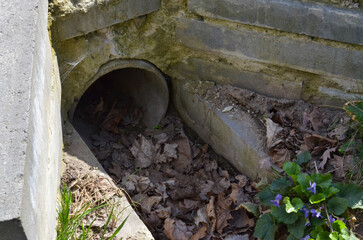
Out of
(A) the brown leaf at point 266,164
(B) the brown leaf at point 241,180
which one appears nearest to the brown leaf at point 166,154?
(B) the brown leaf at point 241,180

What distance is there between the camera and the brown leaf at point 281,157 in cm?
385

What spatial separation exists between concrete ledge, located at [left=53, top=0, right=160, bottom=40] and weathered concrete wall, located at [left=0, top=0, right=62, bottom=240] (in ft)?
0.99

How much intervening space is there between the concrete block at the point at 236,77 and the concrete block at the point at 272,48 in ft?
0.60

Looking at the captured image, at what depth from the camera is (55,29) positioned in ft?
12.4

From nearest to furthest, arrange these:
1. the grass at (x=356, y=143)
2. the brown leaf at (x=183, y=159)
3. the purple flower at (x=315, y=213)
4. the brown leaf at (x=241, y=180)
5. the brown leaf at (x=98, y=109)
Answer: the purple flower at (x=315, y=213), the grass at (x=356, y=143), the brown leaf at (x=241, y=180), the brown leaf at (x=183, y=159), the brown leaf at (x=98, y=109)

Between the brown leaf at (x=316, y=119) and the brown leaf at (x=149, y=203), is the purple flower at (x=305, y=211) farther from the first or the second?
the brown leaf at (x=149, y=203)

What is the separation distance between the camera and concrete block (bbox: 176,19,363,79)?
12.7 feet

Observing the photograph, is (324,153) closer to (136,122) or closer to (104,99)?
(136,122)

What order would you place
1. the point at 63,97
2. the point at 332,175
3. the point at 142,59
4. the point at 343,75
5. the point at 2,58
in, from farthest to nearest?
the point at 142,59 → the point at 63,97 → the point at 343,75 → the point at 332,175 → the point at 2,58

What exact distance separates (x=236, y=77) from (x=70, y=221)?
1.96 metres

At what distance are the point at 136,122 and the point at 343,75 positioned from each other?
7.37ft

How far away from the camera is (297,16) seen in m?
3.79

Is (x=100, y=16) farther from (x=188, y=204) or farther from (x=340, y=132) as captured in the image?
(x=340, y=132)

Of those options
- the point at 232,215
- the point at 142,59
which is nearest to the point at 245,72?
the point at 142,59
